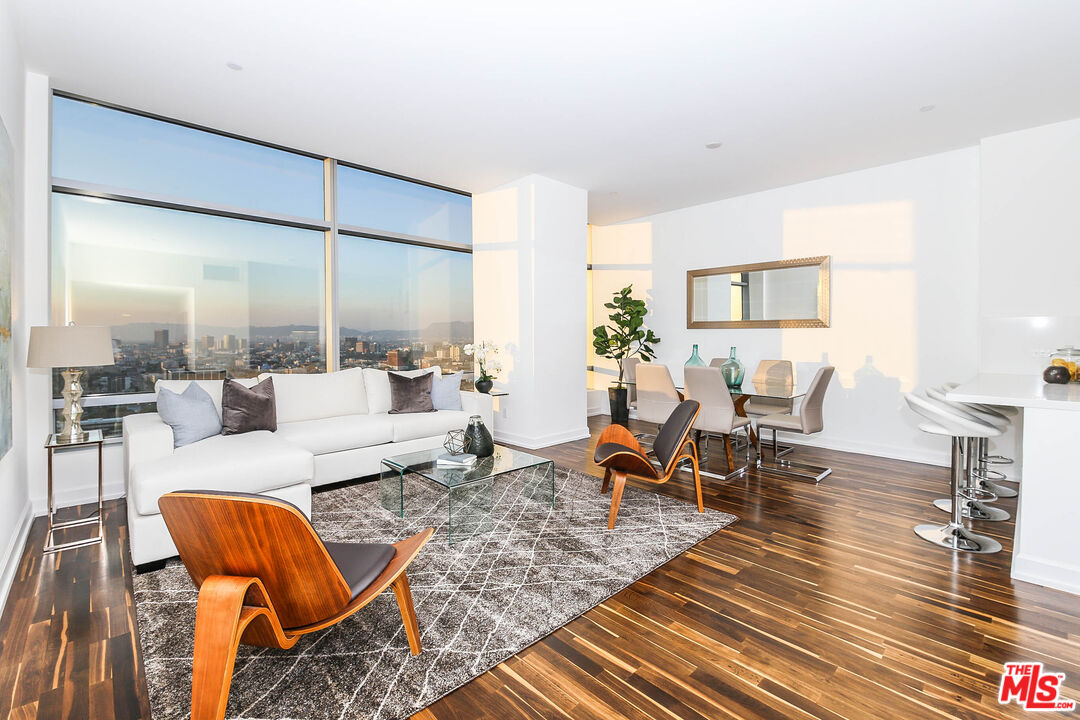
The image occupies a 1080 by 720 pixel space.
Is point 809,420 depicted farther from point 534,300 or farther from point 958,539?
point 534,300

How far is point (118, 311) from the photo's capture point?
13.0 ft

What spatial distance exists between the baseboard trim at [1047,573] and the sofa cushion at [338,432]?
4113mm

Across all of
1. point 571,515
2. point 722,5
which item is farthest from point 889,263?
point 571,515

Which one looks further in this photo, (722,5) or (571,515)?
(571,515)

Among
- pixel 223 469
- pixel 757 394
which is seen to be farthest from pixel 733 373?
pixel 223 469

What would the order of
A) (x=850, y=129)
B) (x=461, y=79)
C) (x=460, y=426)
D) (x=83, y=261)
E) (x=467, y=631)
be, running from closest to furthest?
(x=467, y=631)
(x=461, y=79)
(x=83, y=261)
(x=850, y=129)
(x=460, y=426)

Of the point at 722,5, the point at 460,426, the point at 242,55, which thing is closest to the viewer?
the point at 722,5

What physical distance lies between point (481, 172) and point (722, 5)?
3106mm

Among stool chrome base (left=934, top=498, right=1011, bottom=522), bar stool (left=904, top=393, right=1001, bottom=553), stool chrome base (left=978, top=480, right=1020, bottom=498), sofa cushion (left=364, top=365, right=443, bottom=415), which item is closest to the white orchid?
sofa cushion (left=364, top=365, right=443, bottom=415)

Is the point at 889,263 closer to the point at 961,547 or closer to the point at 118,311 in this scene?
the point at 961,547

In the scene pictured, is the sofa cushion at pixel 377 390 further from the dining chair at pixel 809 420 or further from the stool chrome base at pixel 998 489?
the stool chrome base at pixel 998 489

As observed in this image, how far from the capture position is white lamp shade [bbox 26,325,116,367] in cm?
294

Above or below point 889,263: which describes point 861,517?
below

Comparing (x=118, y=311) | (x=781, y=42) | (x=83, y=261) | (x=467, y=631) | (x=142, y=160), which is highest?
(x=781, y=42)
